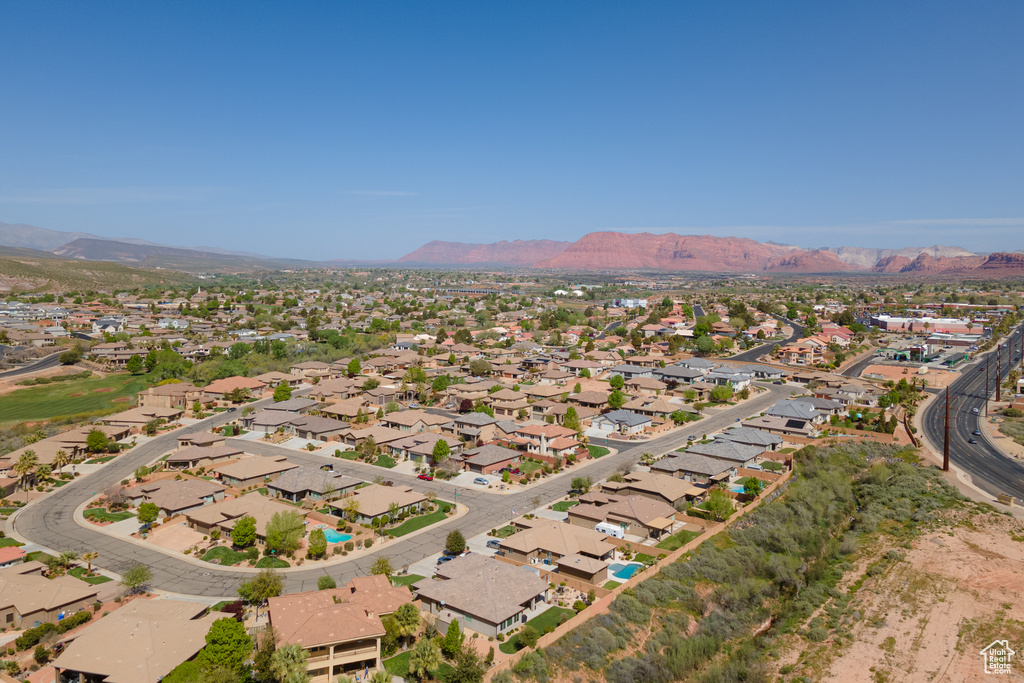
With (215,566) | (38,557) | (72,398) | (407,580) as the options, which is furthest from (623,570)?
(72,398)

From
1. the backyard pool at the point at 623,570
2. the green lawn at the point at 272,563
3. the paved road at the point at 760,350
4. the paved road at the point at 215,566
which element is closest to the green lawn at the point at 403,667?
the paved road at the point at 215,566

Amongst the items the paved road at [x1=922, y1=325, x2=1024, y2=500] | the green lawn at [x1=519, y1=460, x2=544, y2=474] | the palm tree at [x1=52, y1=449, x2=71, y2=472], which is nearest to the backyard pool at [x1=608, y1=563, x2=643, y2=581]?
the green lawn at [x1=519, y1=460, x2=544, y2=474]

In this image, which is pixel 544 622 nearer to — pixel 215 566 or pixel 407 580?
pixel 407 580

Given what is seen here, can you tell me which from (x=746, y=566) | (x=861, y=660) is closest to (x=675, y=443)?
(x=746, y=566)

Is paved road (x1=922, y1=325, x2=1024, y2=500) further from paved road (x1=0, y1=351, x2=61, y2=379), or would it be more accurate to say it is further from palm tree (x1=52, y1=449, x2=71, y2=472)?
paved road (x1=0, y1=351, x2=61, y2=379)

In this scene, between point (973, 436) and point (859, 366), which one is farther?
point (859, 366)

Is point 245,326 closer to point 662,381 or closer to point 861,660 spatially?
point 662,381

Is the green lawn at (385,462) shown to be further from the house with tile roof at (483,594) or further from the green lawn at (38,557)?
the green lawn at (38,557)
